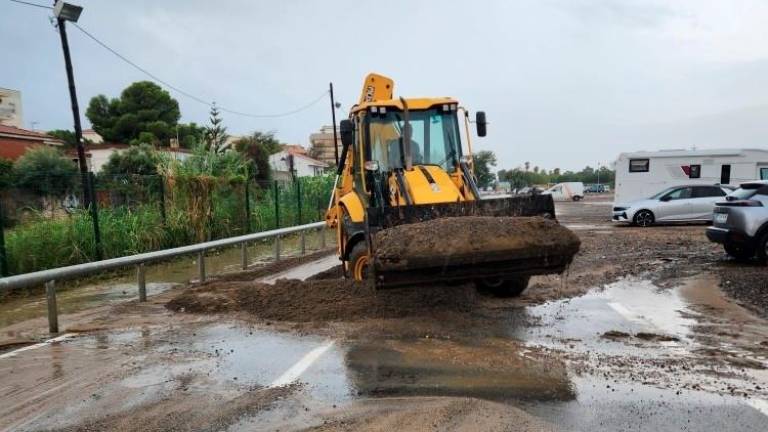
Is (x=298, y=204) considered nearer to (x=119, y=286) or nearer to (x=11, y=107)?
(x=119, y=286)

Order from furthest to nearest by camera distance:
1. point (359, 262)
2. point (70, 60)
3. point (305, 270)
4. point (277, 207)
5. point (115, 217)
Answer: point (277, 207)
point (115, 217)
point (70, 60)
point (305, 270)
point (359, 262)

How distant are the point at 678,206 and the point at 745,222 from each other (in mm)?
11163

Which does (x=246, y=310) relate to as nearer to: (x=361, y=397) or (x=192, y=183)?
(x=361, y=397)

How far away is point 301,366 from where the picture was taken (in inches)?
209

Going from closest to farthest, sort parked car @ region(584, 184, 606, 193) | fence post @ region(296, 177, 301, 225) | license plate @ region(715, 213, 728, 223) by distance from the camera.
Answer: license plate @ region(715, 213, 728, 223) < fence post @ region(296, 177, 301, 225) < parked car @ region(584, 184, 606, 193)

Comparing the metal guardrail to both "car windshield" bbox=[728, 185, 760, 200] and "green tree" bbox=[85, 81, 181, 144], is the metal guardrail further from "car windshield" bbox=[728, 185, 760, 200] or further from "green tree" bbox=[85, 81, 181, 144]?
"green tree" bbox=[85, 81, 181, 144]

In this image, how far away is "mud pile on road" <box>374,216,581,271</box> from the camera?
5812 mm

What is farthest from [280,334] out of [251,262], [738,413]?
[251,262]

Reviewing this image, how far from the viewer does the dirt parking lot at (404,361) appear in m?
4.07

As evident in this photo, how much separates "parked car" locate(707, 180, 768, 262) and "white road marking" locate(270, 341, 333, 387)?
8.59 metres

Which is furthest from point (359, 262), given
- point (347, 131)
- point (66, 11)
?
point (66, 11)

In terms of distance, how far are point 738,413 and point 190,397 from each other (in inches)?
162

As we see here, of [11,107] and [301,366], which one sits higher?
[11,107]

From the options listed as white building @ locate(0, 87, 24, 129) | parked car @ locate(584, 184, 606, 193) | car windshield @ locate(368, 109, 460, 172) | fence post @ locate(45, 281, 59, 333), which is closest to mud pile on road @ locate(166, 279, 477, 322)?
fence post @ locate(45, 281, 59, 333)
